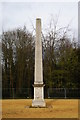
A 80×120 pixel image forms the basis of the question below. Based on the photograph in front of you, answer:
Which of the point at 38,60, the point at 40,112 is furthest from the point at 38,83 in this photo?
the point at 40,112

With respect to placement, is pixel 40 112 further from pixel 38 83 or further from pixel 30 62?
pixel 30 62

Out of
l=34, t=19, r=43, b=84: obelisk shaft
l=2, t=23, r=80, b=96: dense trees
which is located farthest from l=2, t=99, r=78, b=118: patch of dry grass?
l=2, t=23, r=80, b=96: dense trees

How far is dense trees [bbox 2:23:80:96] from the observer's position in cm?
2112

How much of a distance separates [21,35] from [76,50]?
6.19 m

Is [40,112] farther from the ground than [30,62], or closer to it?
closer to it

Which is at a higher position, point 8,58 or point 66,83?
point 8,58

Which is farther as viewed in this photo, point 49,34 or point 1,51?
point 49,34

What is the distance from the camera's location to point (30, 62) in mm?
21500

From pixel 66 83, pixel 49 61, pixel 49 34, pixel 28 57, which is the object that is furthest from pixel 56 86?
pixel 49 34

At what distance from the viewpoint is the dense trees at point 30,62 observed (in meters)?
21.1

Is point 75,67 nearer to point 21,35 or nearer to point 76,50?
point 76,50

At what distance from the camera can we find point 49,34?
73.6 ft

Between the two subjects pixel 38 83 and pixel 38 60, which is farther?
pixel 38 60

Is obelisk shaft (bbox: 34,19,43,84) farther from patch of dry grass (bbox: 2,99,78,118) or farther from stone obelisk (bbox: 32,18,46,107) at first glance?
patch of dry grass (bbox: 2,99,78,118)
